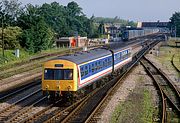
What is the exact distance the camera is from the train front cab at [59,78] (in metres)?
22.6

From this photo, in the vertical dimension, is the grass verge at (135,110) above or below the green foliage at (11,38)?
below

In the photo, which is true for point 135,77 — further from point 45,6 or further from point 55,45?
point 45,6

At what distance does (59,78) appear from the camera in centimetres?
2273

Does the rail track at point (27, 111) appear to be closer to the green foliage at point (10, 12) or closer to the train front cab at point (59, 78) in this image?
the train front cab at point (59, 78)

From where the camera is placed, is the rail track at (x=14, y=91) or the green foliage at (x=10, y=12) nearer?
the rail track at (x=14, y=91)

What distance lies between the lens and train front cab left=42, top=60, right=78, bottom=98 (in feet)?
74.1

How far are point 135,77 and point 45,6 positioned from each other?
10062cm

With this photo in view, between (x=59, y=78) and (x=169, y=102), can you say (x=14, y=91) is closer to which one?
(x=59, y=78)

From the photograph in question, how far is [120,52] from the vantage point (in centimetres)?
3728

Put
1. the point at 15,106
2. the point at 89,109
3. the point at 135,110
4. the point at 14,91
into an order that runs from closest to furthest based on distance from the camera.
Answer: the point at 135,110, the point at 89,109, the point at 15,106, the point at 14,91

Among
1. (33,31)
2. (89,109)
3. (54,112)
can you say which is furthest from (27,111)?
(33,31)

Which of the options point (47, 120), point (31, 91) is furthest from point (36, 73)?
point (47, 120)

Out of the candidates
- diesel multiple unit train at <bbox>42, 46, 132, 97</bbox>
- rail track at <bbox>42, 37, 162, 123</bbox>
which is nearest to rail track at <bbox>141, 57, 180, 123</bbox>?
rail track at <bbox>42, 37, 162, 123</bbox>

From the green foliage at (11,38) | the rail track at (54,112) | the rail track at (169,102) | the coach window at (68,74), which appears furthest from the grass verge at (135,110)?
the green foliage at (11,38)
